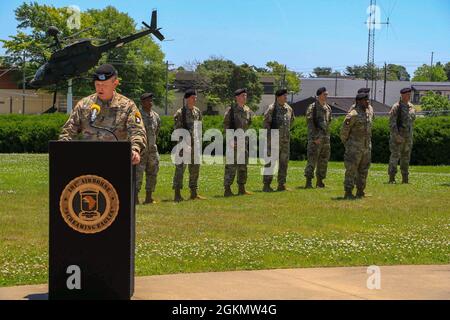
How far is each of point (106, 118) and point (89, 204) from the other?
1.31 meters

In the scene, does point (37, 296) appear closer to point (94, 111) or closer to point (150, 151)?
point (94, 111)

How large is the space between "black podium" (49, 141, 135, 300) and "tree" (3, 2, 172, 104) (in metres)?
42.8

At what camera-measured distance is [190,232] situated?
967 centimetres

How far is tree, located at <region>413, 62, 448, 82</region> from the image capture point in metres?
110

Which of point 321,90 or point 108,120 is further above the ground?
point 321,90

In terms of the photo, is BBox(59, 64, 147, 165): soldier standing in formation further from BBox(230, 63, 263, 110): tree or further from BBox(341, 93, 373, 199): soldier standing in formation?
BBox(230, 63, 263, 110): tree

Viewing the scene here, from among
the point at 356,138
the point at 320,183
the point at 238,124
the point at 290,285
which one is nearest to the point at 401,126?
the point at 320,183

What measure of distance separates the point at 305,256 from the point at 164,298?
8.08 ft

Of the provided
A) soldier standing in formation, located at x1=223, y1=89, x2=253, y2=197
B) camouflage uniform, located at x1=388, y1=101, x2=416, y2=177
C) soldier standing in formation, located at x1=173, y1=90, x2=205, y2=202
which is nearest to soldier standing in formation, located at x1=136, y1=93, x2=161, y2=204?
soldier standing in formation, located at x1=173, y1=90, x2=205, y2=202

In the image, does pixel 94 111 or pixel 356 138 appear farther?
pixel 356 138

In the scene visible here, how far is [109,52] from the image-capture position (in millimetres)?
61281

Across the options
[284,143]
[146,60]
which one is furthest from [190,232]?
[146,60]

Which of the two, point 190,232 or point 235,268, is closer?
point 235,268
